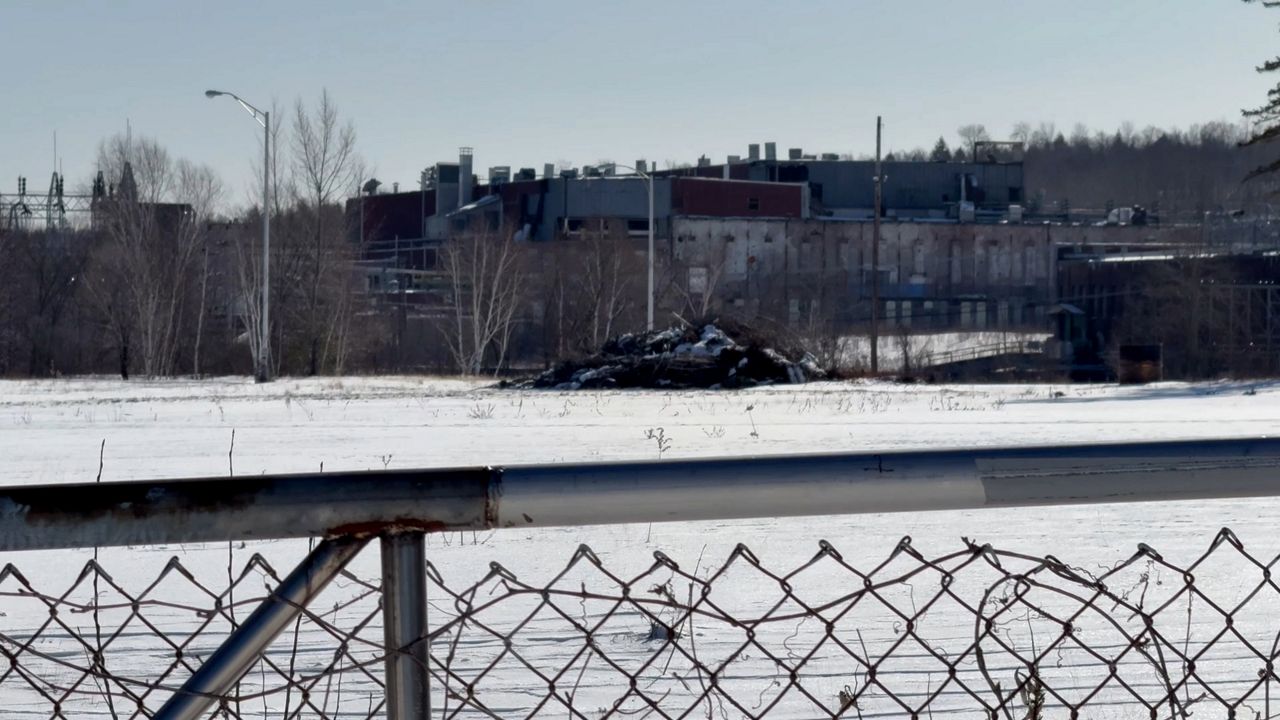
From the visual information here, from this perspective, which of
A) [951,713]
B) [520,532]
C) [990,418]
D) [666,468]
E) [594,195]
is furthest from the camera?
[594,195]

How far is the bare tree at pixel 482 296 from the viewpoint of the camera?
2208 inches

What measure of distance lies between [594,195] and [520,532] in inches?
2717

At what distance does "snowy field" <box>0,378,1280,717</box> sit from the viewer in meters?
7.96

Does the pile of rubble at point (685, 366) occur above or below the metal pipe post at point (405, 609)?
below

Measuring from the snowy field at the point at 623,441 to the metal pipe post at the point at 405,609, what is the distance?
254 cm

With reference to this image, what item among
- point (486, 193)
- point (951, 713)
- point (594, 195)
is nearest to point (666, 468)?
point (951, 713)

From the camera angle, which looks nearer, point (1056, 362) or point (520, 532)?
point (520, 532)

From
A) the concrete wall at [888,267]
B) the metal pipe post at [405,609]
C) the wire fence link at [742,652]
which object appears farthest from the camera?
the concrete wall at [888,267]

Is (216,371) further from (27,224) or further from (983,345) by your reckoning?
(983,345)

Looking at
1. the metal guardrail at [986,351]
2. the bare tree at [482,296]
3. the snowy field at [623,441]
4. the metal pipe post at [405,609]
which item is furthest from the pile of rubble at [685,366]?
the metal pipe post at [405,609]

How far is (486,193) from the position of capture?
289 ft

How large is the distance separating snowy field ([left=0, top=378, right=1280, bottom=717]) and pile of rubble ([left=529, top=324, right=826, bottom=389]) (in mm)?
3099

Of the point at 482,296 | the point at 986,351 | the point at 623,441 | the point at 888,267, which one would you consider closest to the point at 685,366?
the point at 623,441

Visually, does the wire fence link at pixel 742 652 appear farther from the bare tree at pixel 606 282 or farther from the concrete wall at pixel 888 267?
the concrete wall at pixel 888 267
